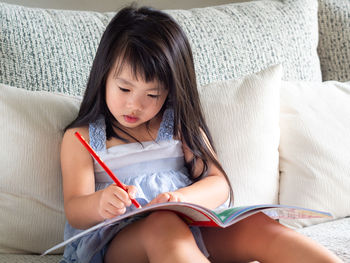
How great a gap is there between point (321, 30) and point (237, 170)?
2.34 feet

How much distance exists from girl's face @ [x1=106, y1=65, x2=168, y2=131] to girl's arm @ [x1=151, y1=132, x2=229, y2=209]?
15cm

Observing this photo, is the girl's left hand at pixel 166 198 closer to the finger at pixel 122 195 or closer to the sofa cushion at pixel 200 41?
the finger at pixel 122 195

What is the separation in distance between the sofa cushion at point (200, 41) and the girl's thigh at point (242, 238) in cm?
51

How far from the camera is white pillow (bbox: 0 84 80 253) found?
3.73ft

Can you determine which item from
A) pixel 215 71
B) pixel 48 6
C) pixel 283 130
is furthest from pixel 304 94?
pixel 48 6

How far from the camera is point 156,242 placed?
2.97 feet

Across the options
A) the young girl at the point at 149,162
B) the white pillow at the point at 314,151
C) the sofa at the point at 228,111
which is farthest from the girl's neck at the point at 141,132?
the white pillow at the point at 314,151

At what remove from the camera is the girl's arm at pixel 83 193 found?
93cm

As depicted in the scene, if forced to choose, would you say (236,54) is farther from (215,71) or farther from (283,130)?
(283,130)

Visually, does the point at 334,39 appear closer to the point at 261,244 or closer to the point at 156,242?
the point at 261,244

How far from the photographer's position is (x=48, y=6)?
1.76 metres

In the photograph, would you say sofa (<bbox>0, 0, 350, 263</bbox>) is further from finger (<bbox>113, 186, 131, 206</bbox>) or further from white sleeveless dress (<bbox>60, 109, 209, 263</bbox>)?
finger (<bbox>113, 186, 131, 206</bbox>)

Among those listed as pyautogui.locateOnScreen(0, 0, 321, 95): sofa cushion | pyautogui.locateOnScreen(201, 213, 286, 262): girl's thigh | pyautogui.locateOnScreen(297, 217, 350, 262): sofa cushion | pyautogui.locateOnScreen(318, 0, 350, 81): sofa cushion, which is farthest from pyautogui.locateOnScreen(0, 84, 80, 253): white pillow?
pyautogui.locateOnScreen(318, 0, 350, 81): sofa cushion

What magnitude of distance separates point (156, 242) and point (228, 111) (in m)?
0.50
